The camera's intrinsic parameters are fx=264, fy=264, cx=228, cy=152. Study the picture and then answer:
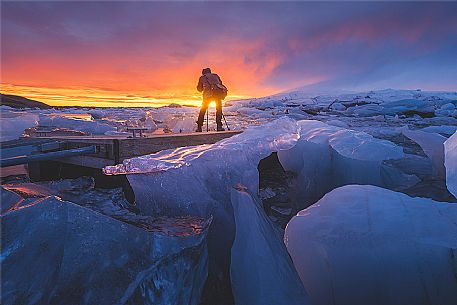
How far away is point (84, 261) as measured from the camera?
39.5 inches

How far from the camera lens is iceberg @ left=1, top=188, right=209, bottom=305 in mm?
917

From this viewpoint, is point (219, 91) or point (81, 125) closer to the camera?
point (219, 91)

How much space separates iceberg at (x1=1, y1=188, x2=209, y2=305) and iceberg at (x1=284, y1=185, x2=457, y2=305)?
0.73 metres

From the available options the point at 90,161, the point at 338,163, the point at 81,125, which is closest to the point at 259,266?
the point at 338,163

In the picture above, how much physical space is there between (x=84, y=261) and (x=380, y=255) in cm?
142

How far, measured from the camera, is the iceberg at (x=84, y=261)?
3.01 feet

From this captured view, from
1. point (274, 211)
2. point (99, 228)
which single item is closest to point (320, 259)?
point (99, 228)

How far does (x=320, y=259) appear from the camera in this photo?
1479 mm

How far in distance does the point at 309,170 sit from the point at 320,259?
2.33 metres

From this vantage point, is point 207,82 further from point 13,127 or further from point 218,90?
point 13,127

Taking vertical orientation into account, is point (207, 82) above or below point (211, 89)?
above

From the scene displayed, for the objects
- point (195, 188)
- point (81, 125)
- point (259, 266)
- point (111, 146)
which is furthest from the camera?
point (81, 125)

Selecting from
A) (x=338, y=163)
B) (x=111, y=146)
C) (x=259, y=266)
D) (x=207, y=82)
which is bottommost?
(x=259, y=266)

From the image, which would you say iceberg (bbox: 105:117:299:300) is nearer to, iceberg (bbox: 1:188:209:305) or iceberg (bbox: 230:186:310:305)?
iceberg (bbox: 230:186:310:305)
